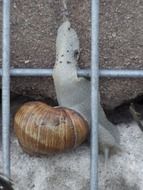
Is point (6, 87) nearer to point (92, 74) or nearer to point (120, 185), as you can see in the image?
Result: point (92, 74)

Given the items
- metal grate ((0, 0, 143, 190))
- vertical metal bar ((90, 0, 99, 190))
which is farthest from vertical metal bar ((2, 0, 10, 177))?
vertical metal bar ((90, 0, 99, 190))

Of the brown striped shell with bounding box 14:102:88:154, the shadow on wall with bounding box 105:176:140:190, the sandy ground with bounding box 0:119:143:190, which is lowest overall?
the shadow on wall with bounding box 105:176:140:190

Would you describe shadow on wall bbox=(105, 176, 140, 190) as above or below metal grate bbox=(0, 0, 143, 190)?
below

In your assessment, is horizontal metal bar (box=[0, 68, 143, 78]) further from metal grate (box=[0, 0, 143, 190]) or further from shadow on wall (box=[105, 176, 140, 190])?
shadow on wall (box=[105, 176, 140, 190])

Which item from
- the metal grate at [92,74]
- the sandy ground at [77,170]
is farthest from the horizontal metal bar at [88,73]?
the sandy ground at [77,170]

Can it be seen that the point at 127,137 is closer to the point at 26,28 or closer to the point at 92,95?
the point at 92,95

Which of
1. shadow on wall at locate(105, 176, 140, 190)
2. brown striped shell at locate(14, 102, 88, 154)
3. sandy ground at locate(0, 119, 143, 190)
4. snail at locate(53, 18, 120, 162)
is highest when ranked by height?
snail at locate(53, 18, 120, 162)

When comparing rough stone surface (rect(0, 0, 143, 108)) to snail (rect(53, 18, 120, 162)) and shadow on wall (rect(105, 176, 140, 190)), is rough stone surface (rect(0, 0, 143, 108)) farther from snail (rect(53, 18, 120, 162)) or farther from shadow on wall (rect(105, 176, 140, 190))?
shadow on wall (rect(105, 176, 140, 190))

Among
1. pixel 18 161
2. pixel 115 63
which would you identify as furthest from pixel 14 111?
pixel 115 63

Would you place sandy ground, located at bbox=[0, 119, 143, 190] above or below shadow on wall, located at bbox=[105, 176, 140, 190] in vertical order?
above
